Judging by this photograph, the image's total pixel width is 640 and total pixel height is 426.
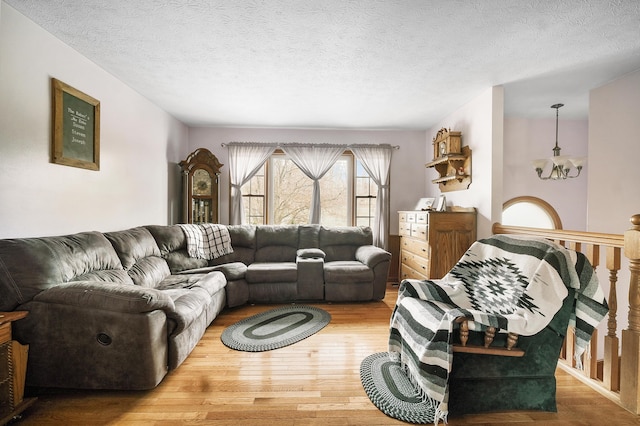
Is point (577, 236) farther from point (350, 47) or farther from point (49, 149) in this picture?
point (49, 149)

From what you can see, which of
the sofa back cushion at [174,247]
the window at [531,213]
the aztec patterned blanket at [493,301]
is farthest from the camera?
the window at [531,213]

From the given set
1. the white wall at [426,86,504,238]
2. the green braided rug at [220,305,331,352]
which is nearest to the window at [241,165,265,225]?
the green braided rug at [220,305,331,352]

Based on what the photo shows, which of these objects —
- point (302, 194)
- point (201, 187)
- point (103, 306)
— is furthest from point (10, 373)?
point (302, 194)

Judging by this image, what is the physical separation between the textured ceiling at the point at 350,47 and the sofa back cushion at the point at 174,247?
167 cm

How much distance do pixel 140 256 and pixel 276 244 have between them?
1859 mm

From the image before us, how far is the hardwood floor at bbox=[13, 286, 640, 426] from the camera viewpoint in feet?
5.50

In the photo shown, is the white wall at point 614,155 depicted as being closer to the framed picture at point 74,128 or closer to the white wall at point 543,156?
the white wall at point 543,156

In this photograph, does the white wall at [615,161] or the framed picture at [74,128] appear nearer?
the framed picture at [74,128]

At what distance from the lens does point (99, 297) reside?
1832 millimetres

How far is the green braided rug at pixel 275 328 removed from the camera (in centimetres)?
259

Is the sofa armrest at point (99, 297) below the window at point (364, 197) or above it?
below

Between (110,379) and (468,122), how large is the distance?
4.39m

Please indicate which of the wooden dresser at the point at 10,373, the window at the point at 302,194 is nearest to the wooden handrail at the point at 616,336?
the window at the point at 302,194

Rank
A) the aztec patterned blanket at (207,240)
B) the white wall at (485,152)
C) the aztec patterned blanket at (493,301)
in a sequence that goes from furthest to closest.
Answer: the aztec patterned blanket at (207,240) < the white wall at (485,152) < the aztec patterned blanket at (493,301)
